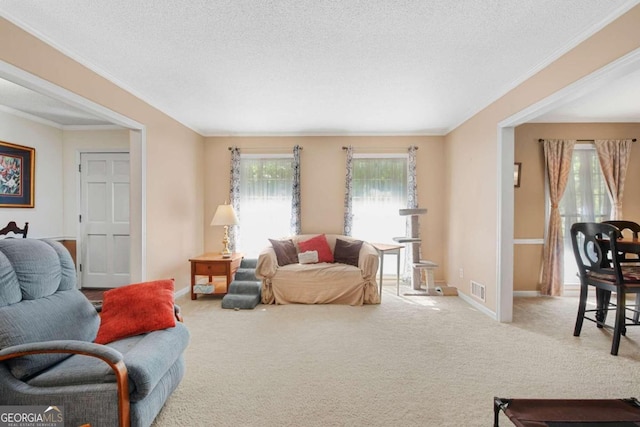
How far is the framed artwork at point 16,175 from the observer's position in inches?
154

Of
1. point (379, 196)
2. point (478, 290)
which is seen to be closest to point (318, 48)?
point (379, 196)

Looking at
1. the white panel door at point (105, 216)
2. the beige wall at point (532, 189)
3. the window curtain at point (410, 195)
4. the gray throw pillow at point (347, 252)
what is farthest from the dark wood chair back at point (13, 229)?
the beige wall at point (532, 189)

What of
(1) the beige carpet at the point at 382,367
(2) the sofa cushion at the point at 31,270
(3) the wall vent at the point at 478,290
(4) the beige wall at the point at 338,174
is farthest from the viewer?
(4) the beige wall at the point at 338,174

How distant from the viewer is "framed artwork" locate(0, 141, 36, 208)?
392 centimetres

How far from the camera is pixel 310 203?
5.30 m

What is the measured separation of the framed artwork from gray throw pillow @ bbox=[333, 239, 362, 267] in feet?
14.6

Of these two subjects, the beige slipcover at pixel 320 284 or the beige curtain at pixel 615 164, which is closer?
the beige slipcover at pixel 320 284

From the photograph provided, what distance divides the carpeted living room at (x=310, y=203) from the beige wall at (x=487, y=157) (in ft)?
0.08

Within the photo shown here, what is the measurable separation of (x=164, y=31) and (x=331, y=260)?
347cm

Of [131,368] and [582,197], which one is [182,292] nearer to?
[131,368]

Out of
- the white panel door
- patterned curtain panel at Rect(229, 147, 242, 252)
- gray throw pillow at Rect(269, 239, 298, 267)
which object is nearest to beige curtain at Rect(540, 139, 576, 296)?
gray throw pillow at Rect(269, 239, 298, 267)

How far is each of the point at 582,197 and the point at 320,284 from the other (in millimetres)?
4238

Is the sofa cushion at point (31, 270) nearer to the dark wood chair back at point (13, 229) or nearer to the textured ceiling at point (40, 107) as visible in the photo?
the textured ceiling at point (40, 107)

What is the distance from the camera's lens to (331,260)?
15.3ft
